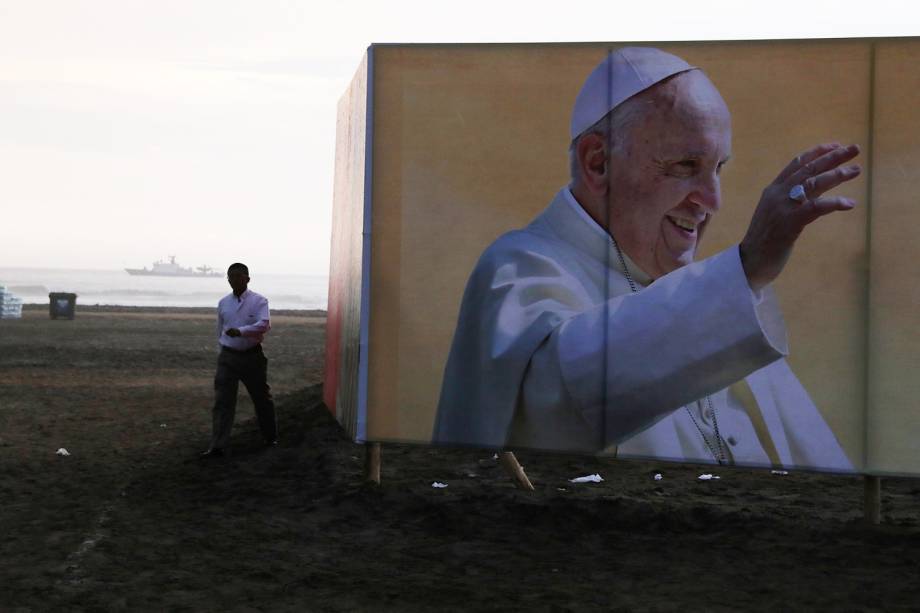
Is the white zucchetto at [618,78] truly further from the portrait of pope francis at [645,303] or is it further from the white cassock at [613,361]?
the white cassock at [613,361]

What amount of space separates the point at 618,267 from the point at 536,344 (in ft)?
2.51

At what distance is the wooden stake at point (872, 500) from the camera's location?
8.15m

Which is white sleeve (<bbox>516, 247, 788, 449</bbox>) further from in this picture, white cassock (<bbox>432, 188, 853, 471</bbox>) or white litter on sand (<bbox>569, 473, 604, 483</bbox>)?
white litter on sand (<bbox>569, 473, 604, 483</bbox>)

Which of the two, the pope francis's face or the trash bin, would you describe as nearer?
the pope francis's face

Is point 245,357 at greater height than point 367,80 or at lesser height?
lesser

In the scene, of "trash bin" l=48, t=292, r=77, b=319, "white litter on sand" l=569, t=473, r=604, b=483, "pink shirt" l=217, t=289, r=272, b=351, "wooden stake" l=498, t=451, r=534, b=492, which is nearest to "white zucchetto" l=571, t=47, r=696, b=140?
"wooden stake" l=498, t=451, r=534, b=492

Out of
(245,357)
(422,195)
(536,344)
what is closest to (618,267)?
(536,344)

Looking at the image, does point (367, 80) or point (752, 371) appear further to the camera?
point (367, 80)

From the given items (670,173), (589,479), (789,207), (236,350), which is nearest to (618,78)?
(670,173)

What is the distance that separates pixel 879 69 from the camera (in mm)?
7793

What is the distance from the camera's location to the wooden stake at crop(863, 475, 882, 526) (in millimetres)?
8148

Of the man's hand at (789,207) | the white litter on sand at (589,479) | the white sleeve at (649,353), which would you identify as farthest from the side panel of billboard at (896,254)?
the white litter on sand at (589,479)

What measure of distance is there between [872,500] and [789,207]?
6.94 feet

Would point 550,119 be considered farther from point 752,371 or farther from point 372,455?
point 372,455
